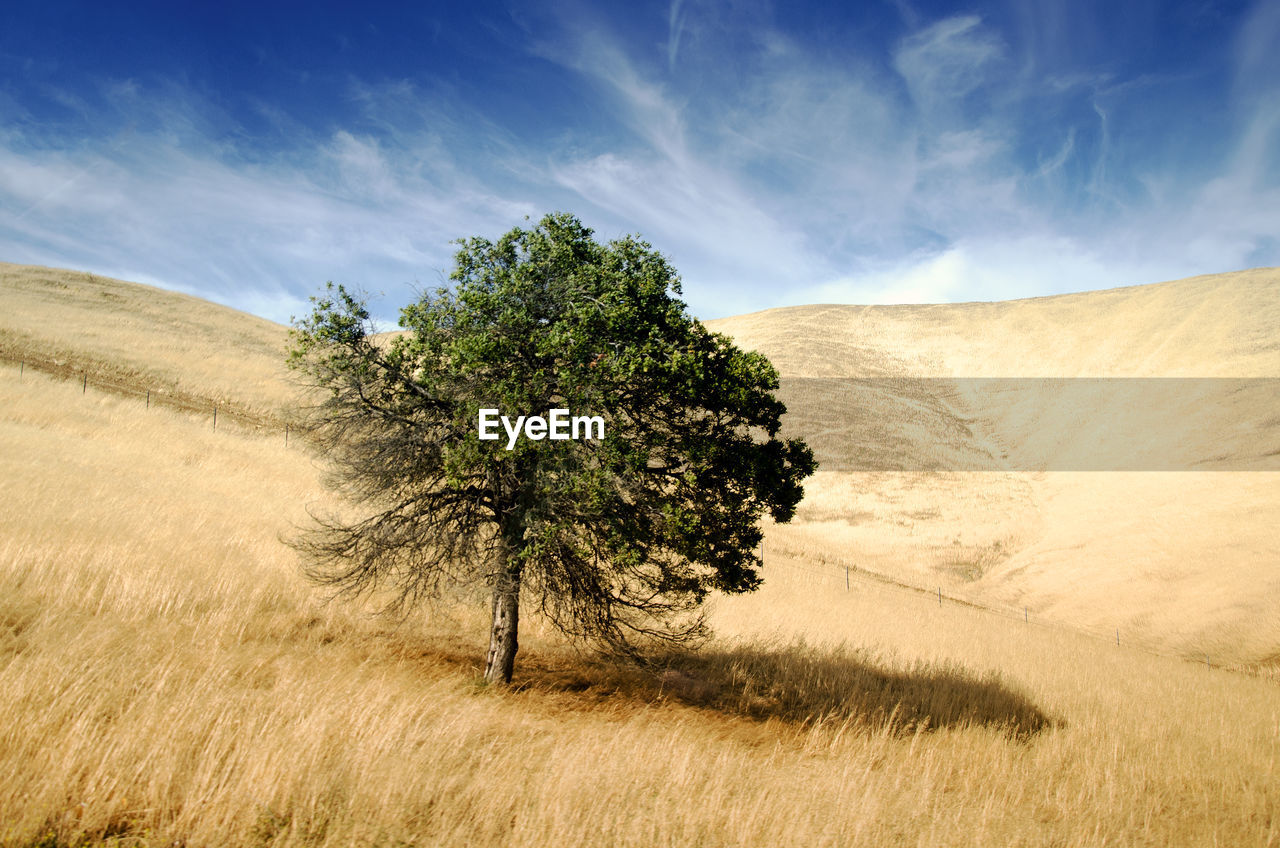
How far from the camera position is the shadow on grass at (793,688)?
1245cm

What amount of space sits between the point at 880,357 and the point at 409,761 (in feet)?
324

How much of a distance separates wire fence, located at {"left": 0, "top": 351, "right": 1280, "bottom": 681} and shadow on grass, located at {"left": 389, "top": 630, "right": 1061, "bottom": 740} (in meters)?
13.8

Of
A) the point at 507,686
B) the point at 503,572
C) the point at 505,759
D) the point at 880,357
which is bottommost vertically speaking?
the point at 507,686

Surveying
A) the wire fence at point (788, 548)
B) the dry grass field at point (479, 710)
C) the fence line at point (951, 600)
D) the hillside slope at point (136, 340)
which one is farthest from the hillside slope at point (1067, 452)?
the hillside slope at point (136, 340)

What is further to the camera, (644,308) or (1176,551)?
(1176,551)

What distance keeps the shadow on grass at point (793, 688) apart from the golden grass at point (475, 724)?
88 mm

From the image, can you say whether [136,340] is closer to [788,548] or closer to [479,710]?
[788,548]

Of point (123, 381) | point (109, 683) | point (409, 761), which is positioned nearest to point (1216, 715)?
point (409, 761)

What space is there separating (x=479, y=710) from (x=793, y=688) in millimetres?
8092

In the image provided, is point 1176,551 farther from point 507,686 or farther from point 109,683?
point 109,683

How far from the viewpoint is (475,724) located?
8.16 meters

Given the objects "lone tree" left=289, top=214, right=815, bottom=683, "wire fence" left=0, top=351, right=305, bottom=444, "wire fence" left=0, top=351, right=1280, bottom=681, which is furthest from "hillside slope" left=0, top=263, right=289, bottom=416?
"lone tree" left=289, top=214, right=815, bottom=683

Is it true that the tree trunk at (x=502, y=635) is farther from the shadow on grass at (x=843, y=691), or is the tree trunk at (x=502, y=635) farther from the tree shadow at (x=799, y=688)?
the shadow on grass at (x=843, y=691)

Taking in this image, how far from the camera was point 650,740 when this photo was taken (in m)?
8.91
